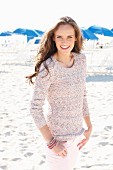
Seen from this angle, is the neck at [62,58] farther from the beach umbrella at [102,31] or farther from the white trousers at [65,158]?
the beach umbrella at [102,31]

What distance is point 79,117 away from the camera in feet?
6.31

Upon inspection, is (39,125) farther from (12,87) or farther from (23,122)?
(12,87)

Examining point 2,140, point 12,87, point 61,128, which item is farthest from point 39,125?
point 12,87

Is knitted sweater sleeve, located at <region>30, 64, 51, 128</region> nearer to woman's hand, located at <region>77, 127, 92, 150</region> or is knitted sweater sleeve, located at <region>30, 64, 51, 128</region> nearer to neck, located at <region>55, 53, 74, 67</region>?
neck, located at <region>55, 53, 74, 67</region>

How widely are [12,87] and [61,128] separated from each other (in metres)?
6.90

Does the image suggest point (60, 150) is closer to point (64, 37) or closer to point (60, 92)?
point (60, 92)

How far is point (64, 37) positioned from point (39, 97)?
13.0 inches

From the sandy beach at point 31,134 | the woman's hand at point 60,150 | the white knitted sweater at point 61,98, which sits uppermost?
the white knitted sweater at point 61,98

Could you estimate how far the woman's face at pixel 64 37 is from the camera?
71.9 inches

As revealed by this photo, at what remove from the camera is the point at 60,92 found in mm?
1823

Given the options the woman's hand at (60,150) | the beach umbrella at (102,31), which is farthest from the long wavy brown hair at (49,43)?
the beach umbrella at (102,31)

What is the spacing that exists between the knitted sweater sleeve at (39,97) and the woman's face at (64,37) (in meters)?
Answer: 0.19

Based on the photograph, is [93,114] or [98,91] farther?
[98,91]

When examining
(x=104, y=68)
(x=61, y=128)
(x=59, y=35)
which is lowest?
(x=104, y=68)
